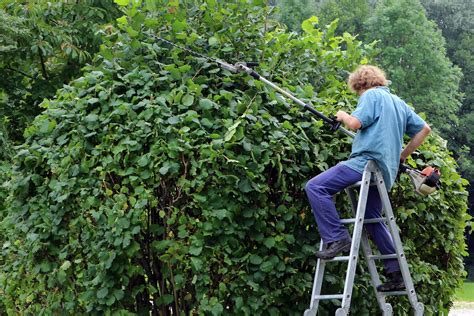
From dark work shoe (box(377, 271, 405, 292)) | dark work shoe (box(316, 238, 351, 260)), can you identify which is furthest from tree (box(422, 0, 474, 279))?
dark work shoe (box(316, 238, 351, 260))


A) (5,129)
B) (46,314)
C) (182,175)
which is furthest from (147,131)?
(5,129)

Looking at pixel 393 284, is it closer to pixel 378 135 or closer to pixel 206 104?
pixel 378 135

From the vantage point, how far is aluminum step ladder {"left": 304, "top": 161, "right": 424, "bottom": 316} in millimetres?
5363

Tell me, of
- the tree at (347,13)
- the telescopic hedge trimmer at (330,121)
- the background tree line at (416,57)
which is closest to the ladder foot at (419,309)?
the telescopic hedge trimmer at (330,121)

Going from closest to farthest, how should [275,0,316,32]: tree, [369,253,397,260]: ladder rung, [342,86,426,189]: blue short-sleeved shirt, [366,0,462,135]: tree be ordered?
1. [342,86,426,189]: blue short-sleeved shirt
2. [369,253,397,260]: ladder rung
3. [366,0,462,135]: tree
4. [275,0,316,32]: tree

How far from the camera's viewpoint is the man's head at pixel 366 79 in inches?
231

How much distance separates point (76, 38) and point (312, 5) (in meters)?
34.7

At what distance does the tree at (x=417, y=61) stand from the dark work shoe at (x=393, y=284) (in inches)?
1303

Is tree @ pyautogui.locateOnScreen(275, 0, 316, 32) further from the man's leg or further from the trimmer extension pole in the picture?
the man's leg

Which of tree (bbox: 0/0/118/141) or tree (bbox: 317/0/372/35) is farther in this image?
tree (bbox: 317/0/372/35)

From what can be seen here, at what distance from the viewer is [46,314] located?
592cm

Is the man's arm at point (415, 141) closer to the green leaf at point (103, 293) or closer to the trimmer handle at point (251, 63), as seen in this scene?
the trimmer handle at point (251, 63)

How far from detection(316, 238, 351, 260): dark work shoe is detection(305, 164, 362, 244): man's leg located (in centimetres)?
2

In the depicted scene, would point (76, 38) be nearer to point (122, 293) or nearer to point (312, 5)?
point (122, 293)
